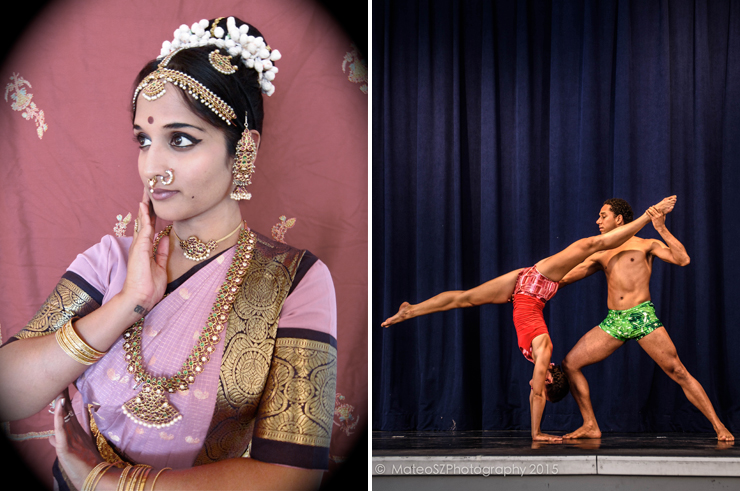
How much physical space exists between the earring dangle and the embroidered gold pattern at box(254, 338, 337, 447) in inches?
15.2

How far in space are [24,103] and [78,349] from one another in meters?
0.65

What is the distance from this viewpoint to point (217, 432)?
1.43 m

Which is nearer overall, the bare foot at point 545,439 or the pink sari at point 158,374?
the pink sari at point 158,374

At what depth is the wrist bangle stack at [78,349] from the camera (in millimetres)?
1404

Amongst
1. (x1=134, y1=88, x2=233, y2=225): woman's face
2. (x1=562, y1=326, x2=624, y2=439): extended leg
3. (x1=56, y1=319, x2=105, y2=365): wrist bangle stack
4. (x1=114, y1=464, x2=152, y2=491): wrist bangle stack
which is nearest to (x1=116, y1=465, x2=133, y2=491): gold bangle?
(x1=114, y1=464, x2=152, y2=491): wrist bangle stack

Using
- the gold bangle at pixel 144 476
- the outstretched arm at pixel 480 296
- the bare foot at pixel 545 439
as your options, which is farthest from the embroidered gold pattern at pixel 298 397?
the bare foot at pixel 545 439

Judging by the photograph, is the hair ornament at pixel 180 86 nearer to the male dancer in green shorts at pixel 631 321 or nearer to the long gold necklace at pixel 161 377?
the long gold necklace at pixel 161 377

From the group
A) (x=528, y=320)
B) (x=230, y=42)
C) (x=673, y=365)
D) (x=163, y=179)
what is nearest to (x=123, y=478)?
(x=163, y=179)

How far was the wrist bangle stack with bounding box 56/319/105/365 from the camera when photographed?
1.40 meters

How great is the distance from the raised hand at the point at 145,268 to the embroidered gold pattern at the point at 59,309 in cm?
11

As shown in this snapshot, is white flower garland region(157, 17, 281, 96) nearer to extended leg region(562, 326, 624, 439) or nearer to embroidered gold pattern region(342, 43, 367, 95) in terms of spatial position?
embroidered gold pattern region(342, 43, 367, 95)

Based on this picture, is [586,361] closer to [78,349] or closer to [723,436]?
[723,436]

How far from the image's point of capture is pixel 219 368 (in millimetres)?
Result: 1435

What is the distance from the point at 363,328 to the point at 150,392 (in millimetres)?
566
